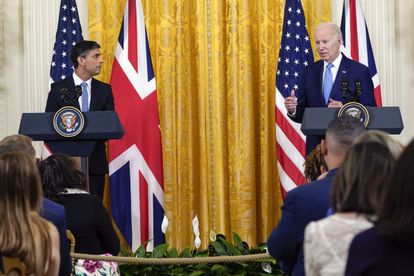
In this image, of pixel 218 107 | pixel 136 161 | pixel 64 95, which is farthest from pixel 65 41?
pixel 64 95

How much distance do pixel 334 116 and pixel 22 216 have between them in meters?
3.91

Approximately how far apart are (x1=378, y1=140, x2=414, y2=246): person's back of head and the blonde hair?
1.51m

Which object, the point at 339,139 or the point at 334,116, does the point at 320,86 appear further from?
the point at 339,139

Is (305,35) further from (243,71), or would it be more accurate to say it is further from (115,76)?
(115,76)

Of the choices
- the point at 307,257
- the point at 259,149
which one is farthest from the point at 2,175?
the point at 259,149

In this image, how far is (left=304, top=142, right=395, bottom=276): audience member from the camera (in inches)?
122

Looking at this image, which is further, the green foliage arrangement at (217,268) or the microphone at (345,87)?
the microphone at (345,87)

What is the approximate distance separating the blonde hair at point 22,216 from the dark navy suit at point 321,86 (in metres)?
4.25

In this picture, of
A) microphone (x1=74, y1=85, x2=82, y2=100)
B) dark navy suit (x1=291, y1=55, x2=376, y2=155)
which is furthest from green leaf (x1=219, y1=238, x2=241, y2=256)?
microphone (x1=74, y1=85, x2=82, y2=100)

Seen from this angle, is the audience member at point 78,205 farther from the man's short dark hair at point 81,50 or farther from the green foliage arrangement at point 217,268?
the man's short dark hair at point 81,50

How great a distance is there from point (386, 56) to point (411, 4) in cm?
59

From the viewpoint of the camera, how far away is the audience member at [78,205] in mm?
5332

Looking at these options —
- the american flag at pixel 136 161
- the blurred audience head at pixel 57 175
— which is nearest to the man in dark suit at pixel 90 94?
the american flag at pixel 136 161

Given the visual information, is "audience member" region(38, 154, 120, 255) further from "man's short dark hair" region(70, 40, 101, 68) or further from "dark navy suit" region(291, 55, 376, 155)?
"man's short dark hair" region(70, 40, 101, 68)
